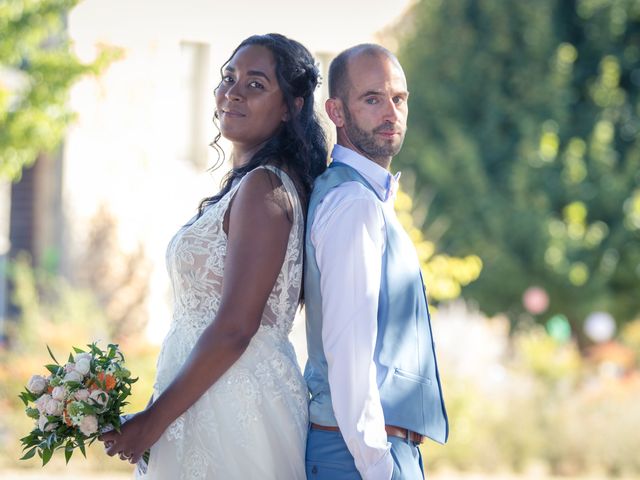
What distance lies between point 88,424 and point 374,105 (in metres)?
1.26

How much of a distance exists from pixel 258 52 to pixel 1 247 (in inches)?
464

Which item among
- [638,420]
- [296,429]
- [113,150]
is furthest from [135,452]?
[113,150]

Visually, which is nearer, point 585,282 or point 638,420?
point 638,420

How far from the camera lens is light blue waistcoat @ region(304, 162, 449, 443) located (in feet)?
10.3

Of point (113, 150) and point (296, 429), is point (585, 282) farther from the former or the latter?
point (296, 429)

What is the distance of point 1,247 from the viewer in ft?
47.4

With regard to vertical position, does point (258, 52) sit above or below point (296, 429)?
above

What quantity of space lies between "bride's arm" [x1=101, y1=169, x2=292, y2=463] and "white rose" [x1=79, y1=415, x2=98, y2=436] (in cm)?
8

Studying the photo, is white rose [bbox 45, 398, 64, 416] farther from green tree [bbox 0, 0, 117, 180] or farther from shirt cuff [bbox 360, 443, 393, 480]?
green tree [bbox 0, 0, 117, 180]

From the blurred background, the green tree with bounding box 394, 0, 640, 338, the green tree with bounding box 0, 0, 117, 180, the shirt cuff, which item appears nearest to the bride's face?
the shirt cuff

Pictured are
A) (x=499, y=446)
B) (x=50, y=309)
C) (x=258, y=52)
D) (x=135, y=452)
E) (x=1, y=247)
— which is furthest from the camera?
(x=1, y=247)

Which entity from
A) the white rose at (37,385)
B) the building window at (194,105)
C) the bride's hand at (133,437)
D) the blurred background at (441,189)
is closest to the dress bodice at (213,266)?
the bride's hand at (133,437)

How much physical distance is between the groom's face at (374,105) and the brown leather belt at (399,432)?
0.83 m

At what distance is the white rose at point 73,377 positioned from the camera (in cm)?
309
